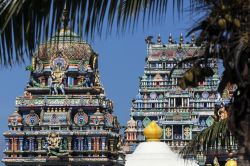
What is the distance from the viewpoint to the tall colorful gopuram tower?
218 ft

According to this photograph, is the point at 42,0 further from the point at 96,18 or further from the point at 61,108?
the point at 61,108

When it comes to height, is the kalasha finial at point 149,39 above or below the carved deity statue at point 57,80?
above

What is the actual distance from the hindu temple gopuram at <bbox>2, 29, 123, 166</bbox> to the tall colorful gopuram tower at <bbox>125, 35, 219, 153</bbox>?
27.3 ft

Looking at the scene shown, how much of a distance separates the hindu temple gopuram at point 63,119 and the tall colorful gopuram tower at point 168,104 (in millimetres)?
8330

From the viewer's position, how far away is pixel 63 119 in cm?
5731

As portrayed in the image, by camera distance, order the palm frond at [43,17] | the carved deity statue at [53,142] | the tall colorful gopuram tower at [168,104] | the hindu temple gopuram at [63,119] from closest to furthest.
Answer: the palm frond at [43,17] → the carved deity statue at [53,142] → the hindu temple gopuram at [63,119] → the tall colorful gopuram tower at [168,104]

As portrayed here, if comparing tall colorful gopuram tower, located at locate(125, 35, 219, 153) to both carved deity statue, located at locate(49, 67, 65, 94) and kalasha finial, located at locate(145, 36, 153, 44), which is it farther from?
carved deity statue, located at locate(49, 67, 65, 94)

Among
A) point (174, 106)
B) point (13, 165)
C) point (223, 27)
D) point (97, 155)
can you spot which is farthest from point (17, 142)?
point (223, 27)

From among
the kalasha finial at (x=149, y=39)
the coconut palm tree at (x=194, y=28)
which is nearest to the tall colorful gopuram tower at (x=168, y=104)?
the kalasha finial at (x=149, y=39)

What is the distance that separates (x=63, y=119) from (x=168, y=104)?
13.9 m

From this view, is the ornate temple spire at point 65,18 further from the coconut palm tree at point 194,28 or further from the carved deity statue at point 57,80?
the carved deity statue at point 57,80

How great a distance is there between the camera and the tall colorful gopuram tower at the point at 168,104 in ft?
218

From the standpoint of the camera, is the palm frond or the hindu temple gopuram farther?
the hindu temple gopuram

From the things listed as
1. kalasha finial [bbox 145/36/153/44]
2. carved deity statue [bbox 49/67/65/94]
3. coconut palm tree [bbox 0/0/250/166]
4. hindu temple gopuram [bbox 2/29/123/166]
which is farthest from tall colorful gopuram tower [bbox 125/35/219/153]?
coconut palm tree [bbox 0/0/250/166]
